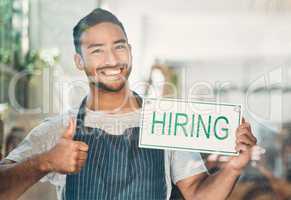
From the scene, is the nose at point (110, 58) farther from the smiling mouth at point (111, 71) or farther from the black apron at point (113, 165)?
the black apron at point (113, 165)

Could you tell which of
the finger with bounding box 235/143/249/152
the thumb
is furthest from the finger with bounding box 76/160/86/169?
the finger with bounding box 235/143/249/152

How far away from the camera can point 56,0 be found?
213 centimetres

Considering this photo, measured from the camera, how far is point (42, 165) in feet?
6.93

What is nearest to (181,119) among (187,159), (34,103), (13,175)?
(187,159)

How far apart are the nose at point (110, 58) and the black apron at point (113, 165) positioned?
18cm

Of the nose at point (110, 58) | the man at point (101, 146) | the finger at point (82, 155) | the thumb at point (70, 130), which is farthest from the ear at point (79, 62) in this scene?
the finger at point (82, 155)

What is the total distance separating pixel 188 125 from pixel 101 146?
1.21 feet

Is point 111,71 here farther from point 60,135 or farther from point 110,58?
point 60,135

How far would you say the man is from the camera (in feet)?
6.86

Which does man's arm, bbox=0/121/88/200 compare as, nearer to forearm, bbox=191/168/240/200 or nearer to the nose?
the nose

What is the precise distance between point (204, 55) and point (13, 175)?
937mm

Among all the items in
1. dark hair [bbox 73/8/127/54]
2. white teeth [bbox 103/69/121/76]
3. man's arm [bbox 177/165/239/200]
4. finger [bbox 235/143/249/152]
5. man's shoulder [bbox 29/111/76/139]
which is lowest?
man's arm [bbox 177/165/239/200]

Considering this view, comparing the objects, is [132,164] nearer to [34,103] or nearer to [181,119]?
[181,119]

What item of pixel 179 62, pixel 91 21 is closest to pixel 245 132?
pixel 179 62
